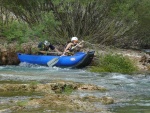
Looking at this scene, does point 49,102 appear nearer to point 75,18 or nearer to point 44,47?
→ point 44,47

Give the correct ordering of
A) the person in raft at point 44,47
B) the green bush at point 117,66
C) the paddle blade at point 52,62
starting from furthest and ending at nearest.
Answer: the person in raft at point 44,47 → the paddle blade at point 52,62 → the green bush at point 117,66

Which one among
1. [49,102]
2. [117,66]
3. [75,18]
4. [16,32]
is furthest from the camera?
[75,18]

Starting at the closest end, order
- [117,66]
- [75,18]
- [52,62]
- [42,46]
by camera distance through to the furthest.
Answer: [117,66]
[52,62]
[42,46]
[75,18]

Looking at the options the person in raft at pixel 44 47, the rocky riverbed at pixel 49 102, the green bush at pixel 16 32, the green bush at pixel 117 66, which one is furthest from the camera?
the green bush at pixel 16 32

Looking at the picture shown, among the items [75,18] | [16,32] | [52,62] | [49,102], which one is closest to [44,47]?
[52,62]

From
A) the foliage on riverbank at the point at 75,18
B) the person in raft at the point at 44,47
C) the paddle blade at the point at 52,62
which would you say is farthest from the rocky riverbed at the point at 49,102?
the foliage on riverbank at the point at 75,18

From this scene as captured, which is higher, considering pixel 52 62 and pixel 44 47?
pixel 44 47

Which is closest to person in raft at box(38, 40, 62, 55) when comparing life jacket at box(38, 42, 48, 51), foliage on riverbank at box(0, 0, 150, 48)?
life jacket at box(38, 42, 48, 51)


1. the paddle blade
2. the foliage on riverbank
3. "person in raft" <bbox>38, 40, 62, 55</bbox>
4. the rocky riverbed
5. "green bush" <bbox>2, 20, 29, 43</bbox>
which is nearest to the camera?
the rocky riverbed

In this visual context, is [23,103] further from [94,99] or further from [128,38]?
[128,38]

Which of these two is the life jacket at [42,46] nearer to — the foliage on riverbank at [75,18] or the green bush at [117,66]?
the foliage on riverbank at [75,18]

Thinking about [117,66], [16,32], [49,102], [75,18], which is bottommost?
[49,102]

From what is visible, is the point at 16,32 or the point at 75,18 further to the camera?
the point at 75,18

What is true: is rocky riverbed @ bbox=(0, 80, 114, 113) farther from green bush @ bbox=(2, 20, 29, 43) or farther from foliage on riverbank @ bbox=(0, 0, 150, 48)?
foliage on riverbank @ bbox=(0, 0, 150, 48)
